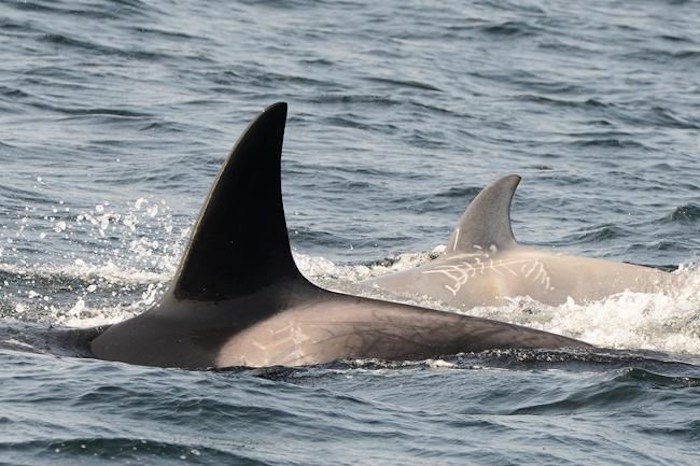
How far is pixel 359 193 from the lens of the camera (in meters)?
19.9

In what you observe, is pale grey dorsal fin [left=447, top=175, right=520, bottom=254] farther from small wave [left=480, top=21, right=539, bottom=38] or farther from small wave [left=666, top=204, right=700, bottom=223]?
small wave [left=480, top=21, right=539, bottom=38]

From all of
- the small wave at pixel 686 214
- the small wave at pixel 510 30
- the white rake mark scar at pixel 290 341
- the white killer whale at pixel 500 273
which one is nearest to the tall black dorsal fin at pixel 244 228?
the white rake mark scar at pixel 290 341

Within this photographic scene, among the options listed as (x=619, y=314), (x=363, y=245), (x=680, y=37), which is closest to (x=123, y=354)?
(x=619, y=314)

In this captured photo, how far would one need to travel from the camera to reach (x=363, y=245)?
1797 cm

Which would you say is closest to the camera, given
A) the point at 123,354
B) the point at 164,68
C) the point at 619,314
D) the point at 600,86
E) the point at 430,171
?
the point at 123,354

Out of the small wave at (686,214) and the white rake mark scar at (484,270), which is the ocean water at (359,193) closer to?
the small wave at (686,214)

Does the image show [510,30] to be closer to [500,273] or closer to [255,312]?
[500,273]

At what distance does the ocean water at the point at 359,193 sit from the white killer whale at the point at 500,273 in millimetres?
329

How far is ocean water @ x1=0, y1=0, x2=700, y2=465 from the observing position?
9688 mm

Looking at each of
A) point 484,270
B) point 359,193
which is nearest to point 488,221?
point 484,270

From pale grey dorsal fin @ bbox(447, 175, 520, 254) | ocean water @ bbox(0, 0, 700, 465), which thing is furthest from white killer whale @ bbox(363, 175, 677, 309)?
ocean water @ bbox(0, 0, 700, 465)

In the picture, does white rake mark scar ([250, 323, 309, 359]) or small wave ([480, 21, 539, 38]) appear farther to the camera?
small wave ([480, 21, 539, 38])

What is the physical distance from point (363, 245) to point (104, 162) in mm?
3631

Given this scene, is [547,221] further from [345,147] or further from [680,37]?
[680,37]
